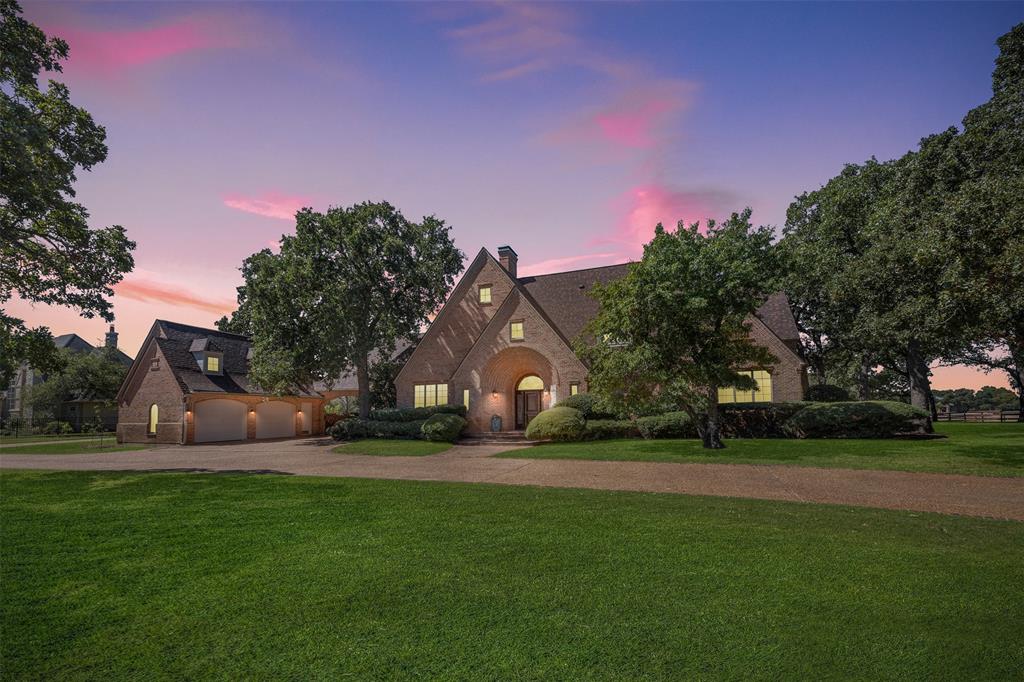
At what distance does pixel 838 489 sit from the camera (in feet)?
35.8

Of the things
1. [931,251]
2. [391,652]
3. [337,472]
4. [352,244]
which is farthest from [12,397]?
[931,251]

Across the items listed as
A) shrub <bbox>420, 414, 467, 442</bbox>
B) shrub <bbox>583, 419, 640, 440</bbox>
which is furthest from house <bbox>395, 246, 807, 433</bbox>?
shrub <bbox>583, 419, 640, 440</bbox>

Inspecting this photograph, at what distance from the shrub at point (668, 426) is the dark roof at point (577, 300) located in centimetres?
791

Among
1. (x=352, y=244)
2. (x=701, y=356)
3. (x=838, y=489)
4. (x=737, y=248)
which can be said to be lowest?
(x=838, y=489)

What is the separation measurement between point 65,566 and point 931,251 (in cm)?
1886

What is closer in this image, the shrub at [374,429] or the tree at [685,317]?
the tree at [685,317]

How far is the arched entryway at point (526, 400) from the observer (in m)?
Result: 29.8

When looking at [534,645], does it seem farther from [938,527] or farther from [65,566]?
[938,527]

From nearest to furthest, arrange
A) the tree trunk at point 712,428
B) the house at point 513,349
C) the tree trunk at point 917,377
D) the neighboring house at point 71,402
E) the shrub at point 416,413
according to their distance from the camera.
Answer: the tree trunk at point 712,428
the house at point 513,349
the tree trunk at point 917,377
the shrub at point 416,413
the neighboring house at point 71,402

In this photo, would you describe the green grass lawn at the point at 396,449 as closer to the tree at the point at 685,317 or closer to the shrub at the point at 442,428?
the shrub at the point at 442,428

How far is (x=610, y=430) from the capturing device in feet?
77.2

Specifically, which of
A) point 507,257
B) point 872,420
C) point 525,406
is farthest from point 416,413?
point 872,420

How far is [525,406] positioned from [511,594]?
25.3 metres

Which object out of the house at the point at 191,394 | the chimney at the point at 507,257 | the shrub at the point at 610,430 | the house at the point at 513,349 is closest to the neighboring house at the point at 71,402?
the house at the point at 191,394
